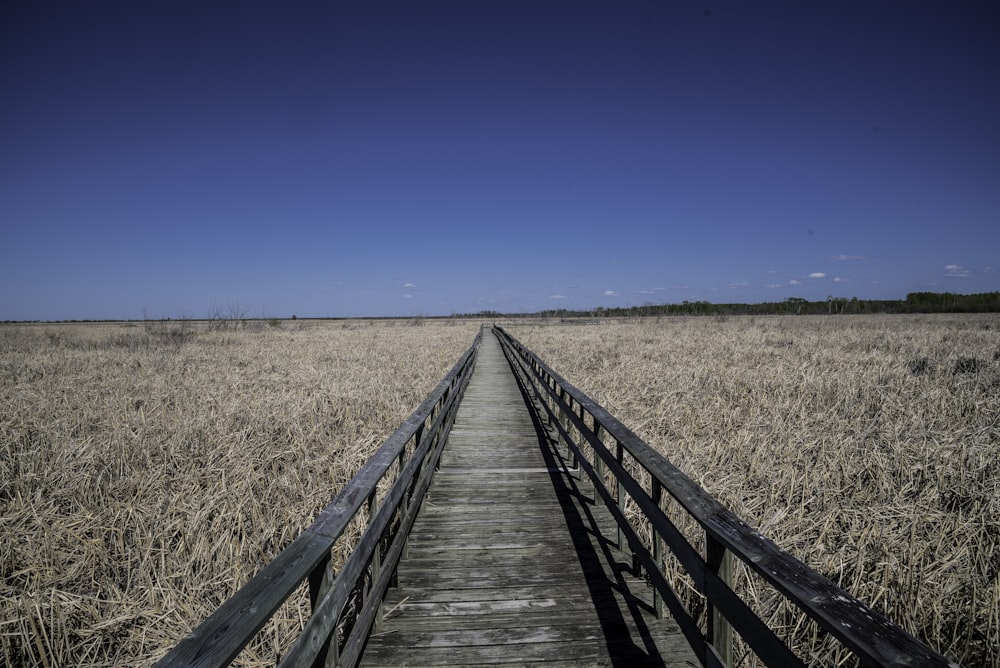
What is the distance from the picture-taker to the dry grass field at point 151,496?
129 inches

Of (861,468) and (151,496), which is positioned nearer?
(151,496)

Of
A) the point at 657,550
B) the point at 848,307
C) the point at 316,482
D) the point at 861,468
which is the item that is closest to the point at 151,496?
the point at 316,482

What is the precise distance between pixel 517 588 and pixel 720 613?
179cm

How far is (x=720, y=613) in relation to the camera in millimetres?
2043

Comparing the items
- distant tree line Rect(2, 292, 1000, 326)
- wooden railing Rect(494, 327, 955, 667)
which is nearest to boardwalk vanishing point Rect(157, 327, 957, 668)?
wooden railing Rect(494, 327, 955, 667)

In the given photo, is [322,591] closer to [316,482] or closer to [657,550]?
[657,550]

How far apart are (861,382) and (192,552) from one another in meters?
13.3

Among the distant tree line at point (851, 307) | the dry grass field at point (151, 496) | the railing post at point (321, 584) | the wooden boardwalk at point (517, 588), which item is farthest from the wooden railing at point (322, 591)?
the distant tree line at point (851, 307)

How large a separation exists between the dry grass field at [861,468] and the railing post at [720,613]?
1393mm

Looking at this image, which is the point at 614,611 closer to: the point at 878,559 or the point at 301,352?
the point at 878,559

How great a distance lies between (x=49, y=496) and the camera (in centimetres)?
496

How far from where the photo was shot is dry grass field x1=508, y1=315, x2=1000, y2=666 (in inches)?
138

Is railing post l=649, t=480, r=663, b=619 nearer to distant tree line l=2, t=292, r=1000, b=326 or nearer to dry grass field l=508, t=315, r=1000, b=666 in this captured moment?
→ dry grass field l=508, t=315, r=1000, b=666

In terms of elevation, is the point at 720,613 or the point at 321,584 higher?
the point at 321,584
